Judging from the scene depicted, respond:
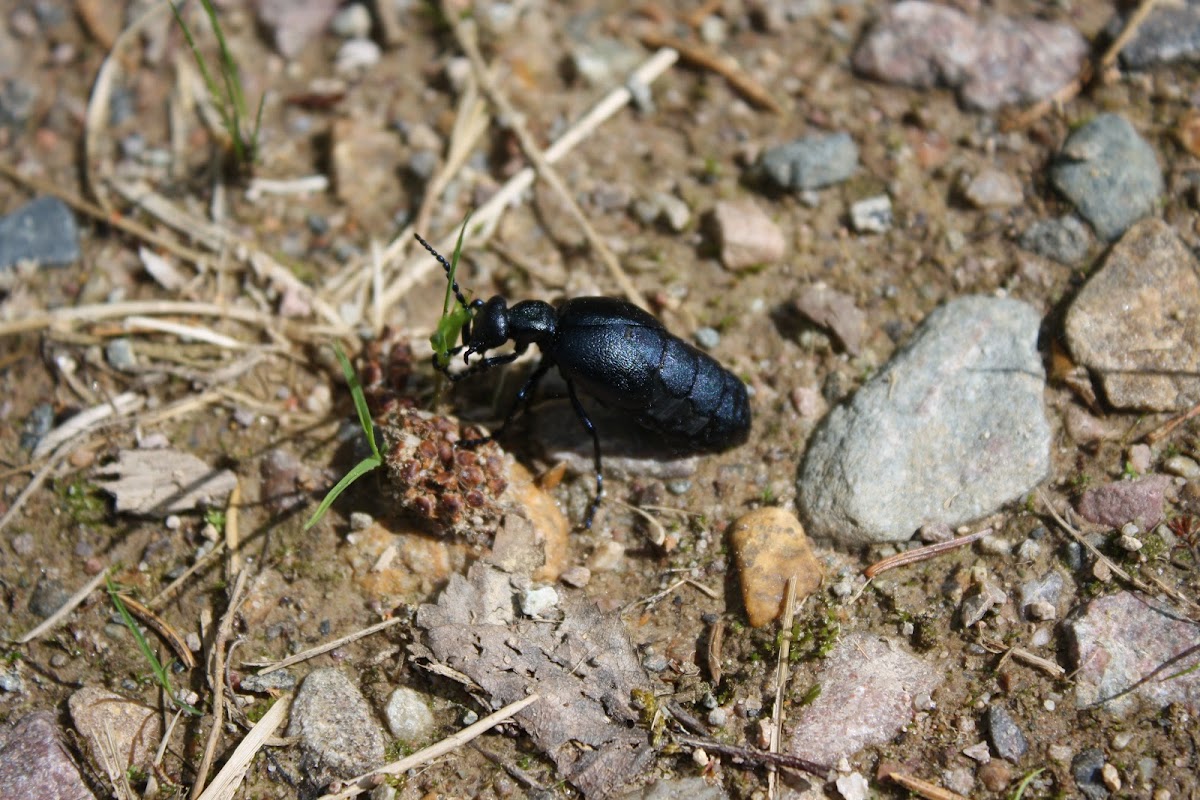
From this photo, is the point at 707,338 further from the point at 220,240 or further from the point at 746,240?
the point at 220,240

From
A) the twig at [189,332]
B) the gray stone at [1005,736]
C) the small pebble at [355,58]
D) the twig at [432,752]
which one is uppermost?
the small pebble at [355,58]

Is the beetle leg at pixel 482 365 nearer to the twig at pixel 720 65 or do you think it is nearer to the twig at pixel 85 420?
the twig at pixel 85 420

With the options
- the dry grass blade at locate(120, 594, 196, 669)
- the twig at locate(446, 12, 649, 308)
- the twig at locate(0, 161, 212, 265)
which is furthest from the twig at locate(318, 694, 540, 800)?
the twig at locate(0, 161, 212, 265)

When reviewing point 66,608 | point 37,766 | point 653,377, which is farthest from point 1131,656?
point 66,608

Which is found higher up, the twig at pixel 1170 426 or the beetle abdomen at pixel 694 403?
the beetle abdomen at pixel 694 403

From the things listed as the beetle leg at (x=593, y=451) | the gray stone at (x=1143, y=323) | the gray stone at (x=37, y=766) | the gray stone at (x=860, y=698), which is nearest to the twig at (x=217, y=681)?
the gray stone at (x=37, y=766)

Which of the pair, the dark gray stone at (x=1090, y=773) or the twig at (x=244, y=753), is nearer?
the dark gray stone at (x=1090, y=773)

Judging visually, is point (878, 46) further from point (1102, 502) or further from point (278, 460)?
point (278, 460)
